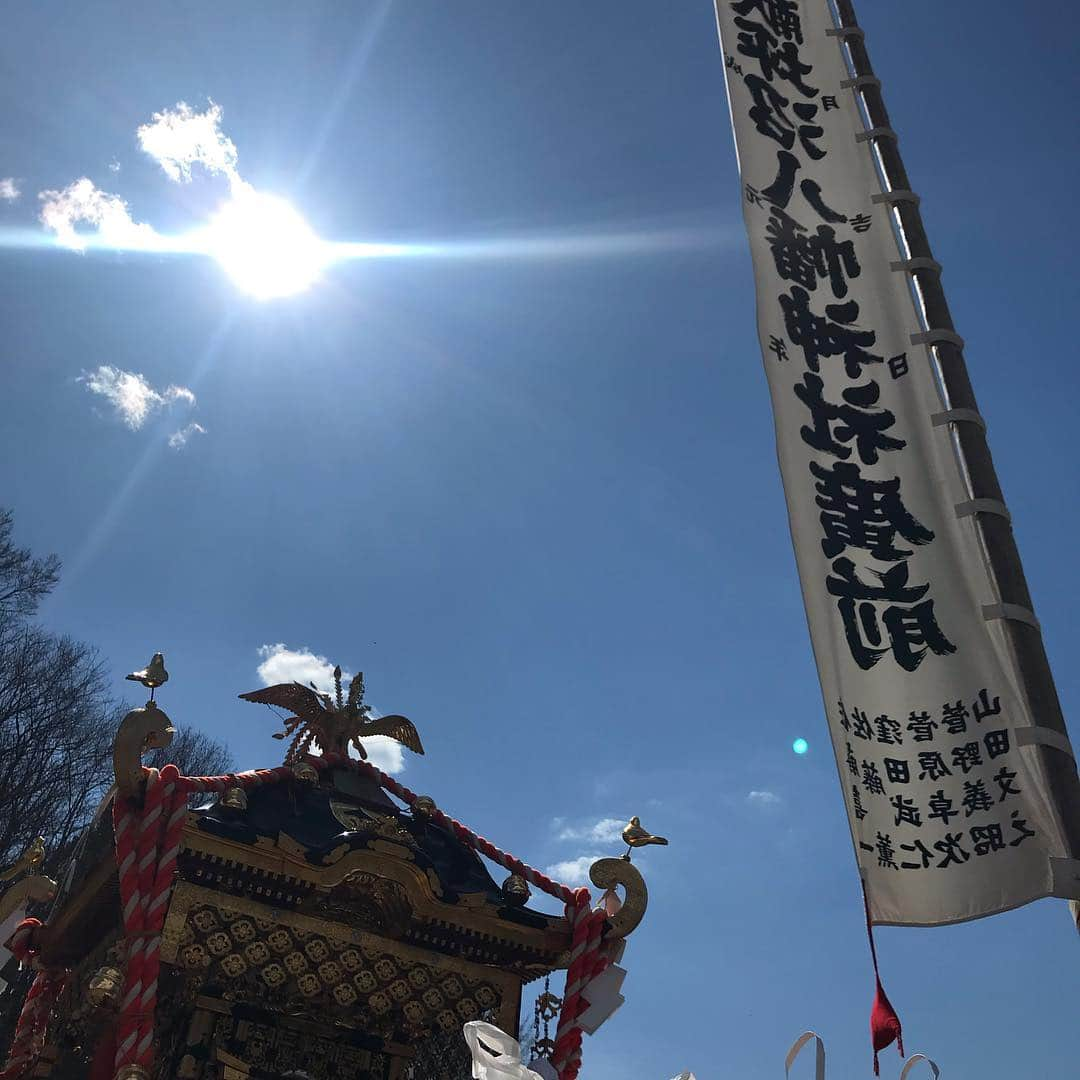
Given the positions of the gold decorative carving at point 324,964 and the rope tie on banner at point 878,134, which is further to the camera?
the gold decorative carving at point 324,964

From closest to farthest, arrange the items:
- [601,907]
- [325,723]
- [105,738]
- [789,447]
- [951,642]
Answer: [951,642]
[789,447]
[601,907]
[325,723]
[105,738]

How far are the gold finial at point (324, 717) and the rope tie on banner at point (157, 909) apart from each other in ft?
3.22

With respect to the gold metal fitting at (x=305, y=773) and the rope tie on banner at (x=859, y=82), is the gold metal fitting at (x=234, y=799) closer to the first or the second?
the gold metal fitting at (x=305, y=773)

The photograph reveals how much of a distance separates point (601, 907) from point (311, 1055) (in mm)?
3052

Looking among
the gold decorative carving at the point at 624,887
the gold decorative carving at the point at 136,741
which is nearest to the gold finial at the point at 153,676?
A: the gold decorative carving at the point at 136,741

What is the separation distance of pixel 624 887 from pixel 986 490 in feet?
21.4

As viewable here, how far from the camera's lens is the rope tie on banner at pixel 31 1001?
9930 millimetres

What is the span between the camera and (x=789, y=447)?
525 cm

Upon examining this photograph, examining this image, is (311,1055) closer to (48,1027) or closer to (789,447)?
(48,1027)

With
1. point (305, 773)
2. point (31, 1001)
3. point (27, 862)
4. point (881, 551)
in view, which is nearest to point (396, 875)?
point (305, 773)

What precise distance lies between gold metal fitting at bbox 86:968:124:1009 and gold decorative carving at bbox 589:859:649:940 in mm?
4507

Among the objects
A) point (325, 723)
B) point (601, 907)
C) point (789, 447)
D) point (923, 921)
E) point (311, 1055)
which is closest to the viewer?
point (923, 921)

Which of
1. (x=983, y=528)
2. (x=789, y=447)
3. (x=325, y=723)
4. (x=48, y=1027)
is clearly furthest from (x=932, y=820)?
(x=48, y=1027)

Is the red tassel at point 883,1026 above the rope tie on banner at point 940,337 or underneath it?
underneath
